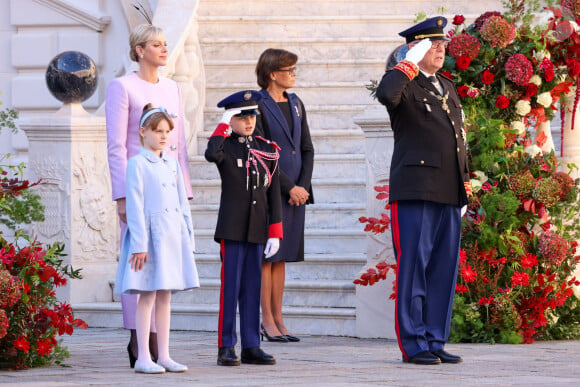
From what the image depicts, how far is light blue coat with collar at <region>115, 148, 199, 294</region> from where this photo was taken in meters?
6.91

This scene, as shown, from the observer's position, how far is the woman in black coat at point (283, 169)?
8.75 metres

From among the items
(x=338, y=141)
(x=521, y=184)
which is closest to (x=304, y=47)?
(x=338, y=141)

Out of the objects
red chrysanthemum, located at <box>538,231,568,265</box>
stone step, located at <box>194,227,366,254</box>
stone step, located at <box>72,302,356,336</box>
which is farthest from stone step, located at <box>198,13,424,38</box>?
red chrysanthemum, located at <box>538,231,568,265</box>

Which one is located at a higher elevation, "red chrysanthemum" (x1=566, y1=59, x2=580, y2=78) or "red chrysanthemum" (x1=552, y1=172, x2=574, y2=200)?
"red chrysanthemum" (x1=566, y1=59, x2=580, y2=78)

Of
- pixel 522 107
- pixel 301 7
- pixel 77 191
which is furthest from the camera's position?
pixel 301 7

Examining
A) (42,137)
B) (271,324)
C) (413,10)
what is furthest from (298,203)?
(413,10)

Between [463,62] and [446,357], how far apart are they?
2177 millimetres

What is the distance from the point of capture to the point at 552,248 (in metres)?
8.52

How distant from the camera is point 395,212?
7.51 meters

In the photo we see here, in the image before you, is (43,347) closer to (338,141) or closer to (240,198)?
(240,198)

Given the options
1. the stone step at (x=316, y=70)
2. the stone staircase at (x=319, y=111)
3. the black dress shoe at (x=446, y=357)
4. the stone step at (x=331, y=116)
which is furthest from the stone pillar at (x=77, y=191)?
the black dress shoe at (x=446, y=357)

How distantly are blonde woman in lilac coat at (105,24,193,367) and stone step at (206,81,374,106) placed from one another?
4.56 metres

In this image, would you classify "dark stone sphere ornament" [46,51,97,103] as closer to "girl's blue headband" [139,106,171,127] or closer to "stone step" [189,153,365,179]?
"stone step" [189,153,365,179]

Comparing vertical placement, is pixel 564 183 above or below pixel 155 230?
above
